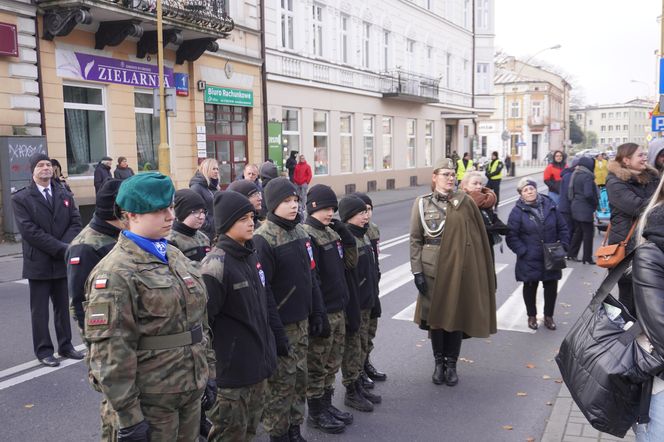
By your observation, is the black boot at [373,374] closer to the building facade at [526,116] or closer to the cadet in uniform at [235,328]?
the cadet in uniform at [235,328]

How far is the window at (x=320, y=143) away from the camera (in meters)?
26.2

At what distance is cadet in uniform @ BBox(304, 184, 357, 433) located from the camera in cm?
458

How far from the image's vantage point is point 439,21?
125ft

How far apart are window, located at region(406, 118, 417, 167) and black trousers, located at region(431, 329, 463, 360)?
29635 millimetres

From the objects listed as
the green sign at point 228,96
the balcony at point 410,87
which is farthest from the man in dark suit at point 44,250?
the balcony at point 410,87

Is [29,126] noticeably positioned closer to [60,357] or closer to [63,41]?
[63,41]

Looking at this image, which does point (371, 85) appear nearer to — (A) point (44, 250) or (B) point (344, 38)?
(B) point (344, 38)

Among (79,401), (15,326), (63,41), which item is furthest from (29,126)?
(79,401)

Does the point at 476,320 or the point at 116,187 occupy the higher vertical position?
the point at 116,187

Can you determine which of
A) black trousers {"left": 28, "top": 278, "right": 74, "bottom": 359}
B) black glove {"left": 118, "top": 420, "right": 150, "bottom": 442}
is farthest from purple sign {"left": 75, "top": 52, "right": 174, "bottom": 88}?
black glove {"left": 118, "top": 420, "right": 150, "bottom": 442}

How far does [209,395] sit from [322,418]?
1.55 metres

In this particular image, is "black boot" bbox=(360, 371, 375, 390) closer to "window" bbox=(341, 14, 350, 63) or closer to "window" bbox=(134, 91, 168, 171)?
"window" bbox=(134, 91, 168, 171)

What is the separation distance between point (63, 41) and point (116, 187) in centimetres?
1223

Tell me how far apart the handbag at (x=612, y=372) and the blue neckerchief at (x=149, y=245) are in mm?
1952
